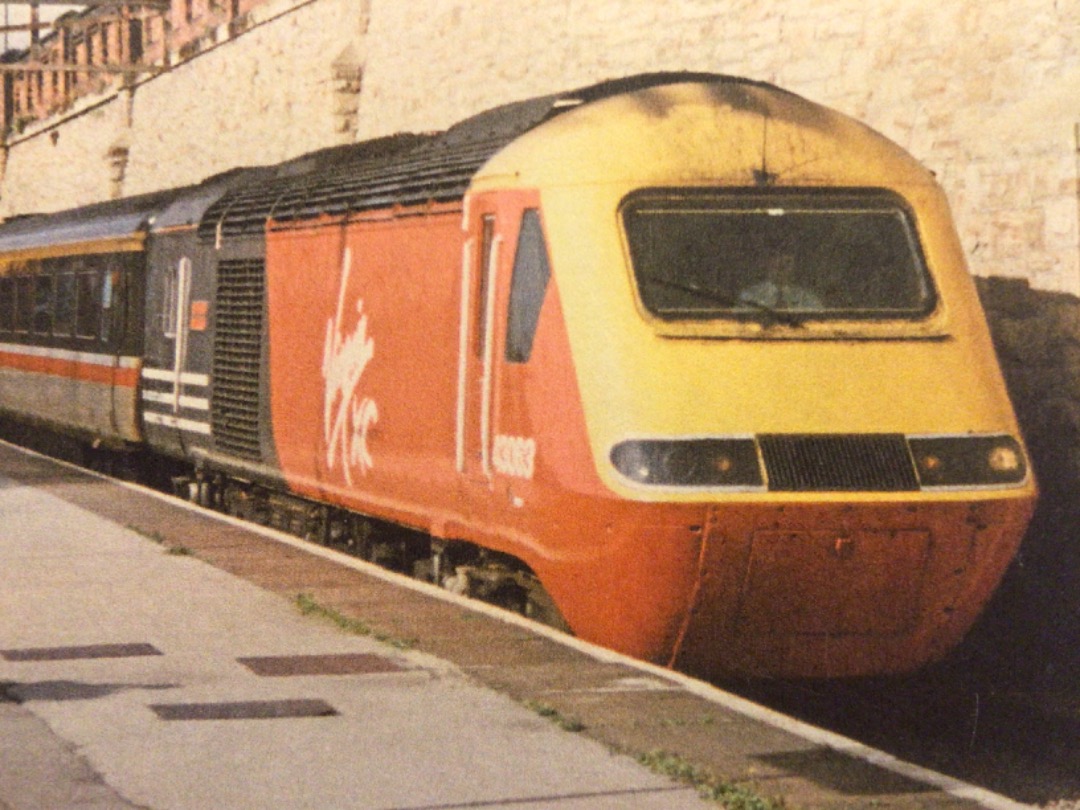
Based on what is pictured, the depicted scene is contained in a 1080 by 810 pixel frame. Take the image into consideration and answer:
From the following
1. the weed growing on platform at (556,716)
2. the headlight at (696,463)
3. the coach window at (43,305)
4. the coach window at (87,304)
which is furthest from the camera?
the coach window at (43,305)

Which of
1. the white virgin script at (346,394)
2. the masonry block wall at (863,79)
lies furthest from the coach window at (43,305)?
the white virgin script at (346,394)

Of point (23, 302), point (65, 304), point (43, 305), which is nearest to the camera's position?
point (65, 304)

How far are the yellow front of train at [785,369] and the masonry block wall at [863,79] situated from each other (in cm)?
278

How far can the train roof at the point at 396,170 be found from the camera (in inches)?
396

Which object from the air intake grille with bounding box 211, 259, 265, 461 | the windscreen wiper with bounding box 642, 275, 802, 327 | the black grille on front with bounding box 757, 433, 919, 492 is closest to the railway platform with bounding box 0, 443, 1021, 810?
the black grille on front with bounding box 757, 433, 919, 492

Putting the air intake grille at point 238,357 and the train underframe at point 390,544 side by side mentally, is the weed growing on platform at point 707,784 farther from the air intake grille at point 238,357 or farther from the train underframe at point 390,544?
the air intake grille at point 238,357

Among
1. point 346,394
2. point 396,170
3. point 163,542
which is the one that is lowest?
point 163,542

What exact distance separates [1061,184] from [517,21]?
424 inches

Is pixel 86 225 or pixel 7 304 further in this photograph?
pixel 7 304

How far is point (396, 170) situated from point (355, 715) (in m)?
4.94

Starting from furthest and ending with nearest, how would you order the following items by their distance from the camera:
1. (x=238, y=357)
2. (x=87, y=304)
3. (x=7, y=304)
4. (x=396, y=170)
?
(x=7, y=304) < (x=87, y=304) < (x=238, y=357) < (x=396, y=170)

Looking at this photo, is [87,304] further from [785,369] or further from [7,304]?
[785,369]

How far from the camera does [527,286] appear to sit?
9172 mm

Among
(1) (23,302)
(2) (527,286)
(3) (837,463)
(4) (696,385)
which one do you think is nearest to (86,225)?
(1) (23,302)
